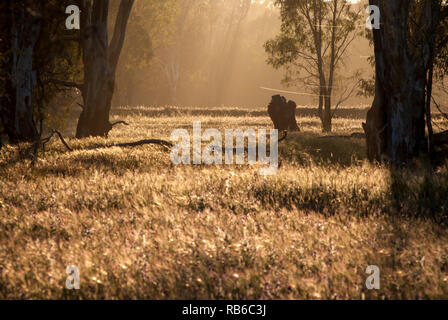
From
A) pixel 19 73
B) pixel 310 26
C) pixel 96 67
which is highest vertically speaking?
pixel 310 26

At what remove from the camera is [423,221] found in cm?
578

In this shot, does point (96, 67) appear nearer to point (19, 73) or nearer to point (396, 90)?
point (19, 73)

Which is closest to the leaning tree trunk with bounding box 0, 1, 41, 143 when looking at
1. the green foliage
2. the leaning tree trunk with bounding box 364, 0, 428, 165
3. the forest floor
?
the forest floor

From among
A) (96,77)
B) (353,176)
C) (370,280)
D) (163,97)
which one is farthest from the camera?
(163,97)

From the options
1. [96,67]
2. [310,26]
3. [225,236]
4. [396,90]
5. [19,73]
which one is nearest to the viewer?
[225,236]

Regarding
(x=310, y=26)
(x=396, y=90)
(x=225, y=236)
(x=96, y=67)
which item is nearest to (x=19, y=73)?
(x=96, y=67)

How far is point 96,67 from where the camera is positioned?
17.2 metres

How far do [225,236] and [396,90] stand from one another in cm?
772

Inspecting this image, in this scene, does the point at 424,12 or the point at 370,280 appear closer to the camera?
the point at 370,280

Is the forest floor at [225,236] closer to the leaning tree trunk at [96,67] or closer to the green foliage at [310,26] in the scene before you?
the leaning tree trunk at [96,67]
